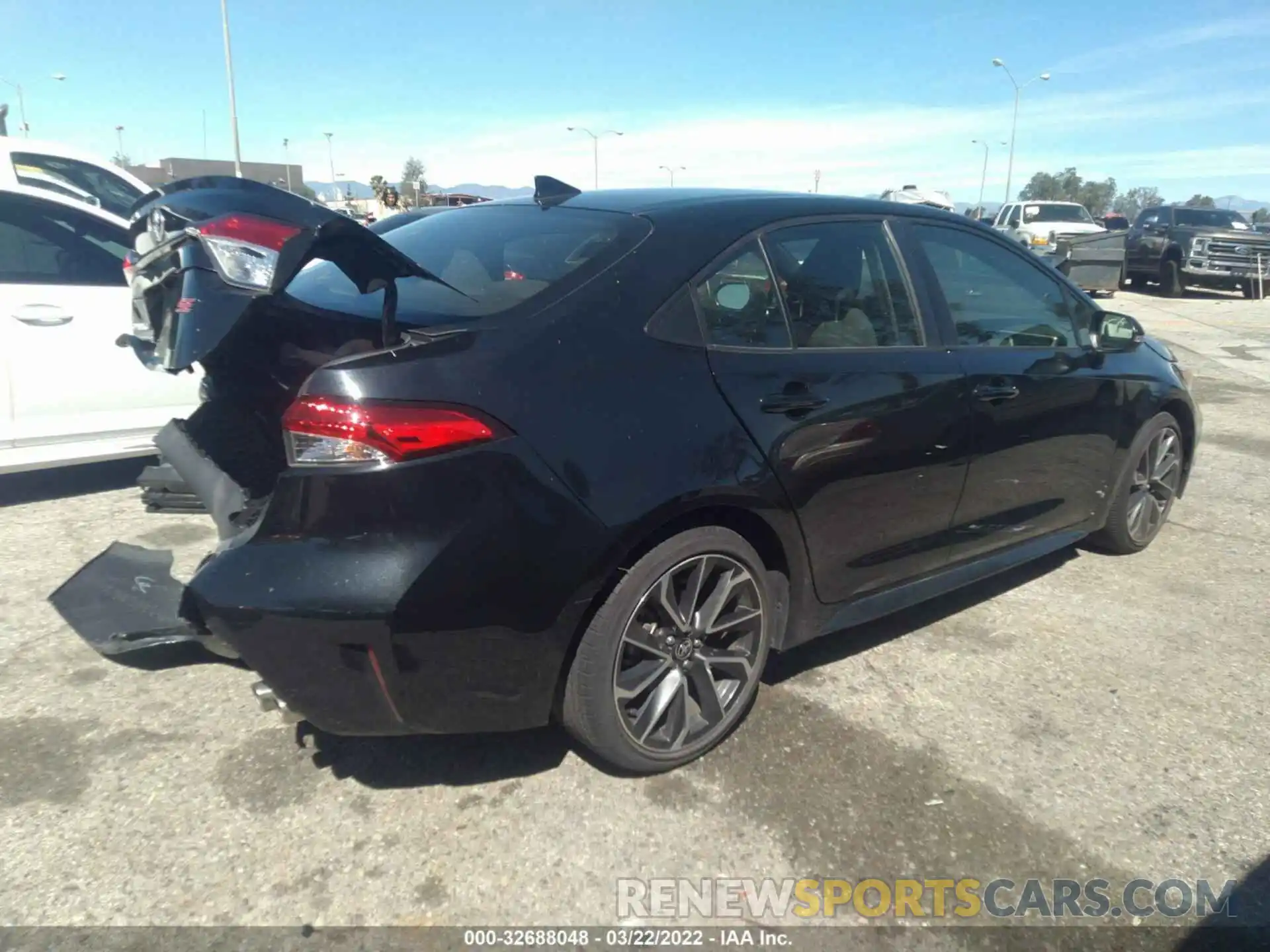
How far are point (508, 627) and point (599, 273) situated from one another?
1037mm

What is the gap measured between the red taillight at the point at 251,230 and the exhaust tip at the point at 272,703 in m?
1.19

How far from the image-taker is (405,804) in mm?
2643

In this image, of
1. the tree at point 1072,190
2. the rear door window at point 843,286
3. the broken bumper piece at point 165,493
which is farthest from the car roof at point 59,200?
the tree at point 1072,190

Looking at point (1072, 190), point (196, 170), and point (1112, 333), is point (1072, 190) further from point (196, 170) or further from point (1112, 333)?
point (1112, 333)

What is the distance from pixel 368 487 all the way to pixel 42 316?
363 centimetres

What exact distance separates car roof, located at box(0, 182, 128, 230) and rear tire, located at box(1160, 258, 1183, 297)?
21795mm

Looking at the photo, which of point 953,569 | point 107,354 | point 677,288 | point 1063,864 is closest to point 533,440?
point 677,288

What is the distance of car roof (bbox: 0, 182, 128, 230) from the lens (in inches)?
191

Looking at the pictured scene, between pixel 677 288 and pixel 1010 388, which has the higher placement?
pixel 677 288

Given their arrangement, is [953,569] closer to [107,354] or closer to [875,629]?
[875,629]

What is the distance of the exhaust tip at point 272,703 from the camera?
242cm

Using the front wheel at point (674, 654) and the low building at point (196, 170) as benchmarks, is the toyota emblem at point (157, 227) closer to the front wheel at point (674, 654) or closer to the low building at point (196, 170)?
the front wheel at point (674, 654)

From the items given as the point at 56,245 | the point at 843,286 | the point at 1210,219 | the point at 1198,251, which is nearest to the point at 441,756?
the point at 843,286

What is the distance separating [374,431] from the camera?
2223 mm
